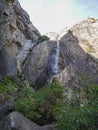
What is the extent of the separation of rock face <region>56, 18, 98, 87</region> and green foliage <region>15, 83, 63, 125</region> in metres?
12.3

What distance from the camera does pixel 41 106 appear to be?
19.3 m

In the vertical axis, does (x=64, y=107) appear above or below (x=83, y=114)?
above

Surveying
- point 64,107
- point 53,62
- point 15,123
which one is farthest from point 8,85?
point 64,107

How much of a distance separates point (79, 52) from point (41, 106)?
790 inches

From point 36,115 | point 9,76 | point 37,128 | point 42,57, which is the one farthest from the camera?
point 42,57

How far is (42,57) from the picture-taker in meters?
42.9

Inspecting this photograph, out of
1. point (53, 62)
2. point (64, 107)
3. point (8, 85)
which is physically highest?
point (53, 62)

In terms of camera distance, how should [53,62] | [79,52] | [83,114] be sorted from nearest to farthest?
[83,114]
[79,52]
[53,62]

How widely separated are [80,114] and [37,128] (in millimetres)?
3357

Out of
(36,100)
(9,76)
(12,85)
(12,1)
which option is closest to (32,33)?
(12,1)

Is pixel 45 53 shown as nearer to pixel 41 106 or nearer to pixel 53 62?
pixel 53 62

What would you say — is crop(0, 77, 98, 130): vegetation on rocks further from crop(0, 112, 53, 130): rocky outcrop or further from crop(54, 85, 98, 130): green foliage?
crop(0, 112, 53, 130): rocky outcrop

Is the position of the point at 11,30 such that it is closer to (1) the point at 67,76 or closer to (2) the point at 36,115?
(1) the point at 67,76

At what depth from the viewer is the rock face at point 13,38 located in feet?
142
